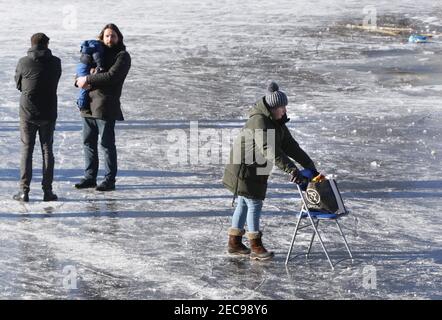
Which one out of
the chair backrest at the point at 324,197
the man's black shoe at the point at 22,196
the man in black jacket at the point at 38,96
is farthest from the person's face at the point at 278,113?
the man's black shoe at the point at 22,196

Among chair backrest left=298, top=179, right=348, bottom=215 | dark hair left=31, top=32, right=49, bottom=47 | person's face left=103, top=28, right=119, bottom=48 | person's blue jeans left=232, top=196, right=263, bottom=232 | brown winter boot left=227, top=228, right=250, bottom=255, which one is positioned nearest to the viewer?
chair backrest left=298, top=179, right=348, bottom=215

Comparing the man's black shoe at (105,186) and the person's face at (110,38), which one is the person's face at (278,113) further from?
the man's black shoe at (105,186)

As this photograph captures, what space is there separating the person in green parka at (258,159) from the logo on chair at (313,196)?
0.59ft

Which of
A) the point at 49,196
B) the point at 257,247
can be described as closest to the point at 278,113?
the point at 257,247

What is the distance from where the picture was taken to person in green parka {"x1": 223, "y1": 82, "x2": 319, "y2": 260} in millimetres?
9891

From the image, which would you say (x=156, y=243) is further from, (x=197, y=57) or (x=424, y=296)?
(x=197, y=57)

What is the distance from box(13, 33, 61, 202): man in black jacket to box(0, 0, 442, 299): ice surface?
0.67 m

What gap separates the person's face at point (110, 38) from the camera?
477 inches

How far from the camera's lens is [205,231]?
11320 mm

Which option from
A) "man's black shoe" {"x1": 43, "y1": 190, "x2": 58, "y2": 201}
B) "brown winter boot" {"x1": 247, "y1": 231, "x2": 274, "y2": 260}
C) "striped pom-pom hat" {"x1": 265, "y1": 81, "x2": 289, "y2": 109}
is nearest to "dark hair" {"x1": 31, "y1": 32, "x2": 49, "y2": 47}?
"man's black shoe" {"x1": 43, "y1": 190, "x2": 58, "y2": 201}

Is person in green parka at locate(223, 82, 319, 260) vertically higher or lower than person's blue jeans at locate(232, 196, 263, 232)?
higher

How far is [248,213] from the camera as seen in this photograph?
10.3 metres

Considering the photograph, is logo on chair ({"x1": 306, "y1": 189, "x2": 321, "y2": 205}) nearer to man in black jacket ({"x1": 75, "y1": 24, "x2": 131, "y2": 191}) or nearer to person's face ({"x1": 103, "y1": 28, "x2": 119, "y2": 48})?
man in black jacket ({"x1": 75, "y1": 24, "x2": 131, "y2": 191})

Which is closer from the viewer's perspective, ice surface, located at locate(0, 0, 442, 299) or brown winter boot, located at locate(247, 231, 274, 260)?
ice surface, located at locate(0, 0, 442, 299)
